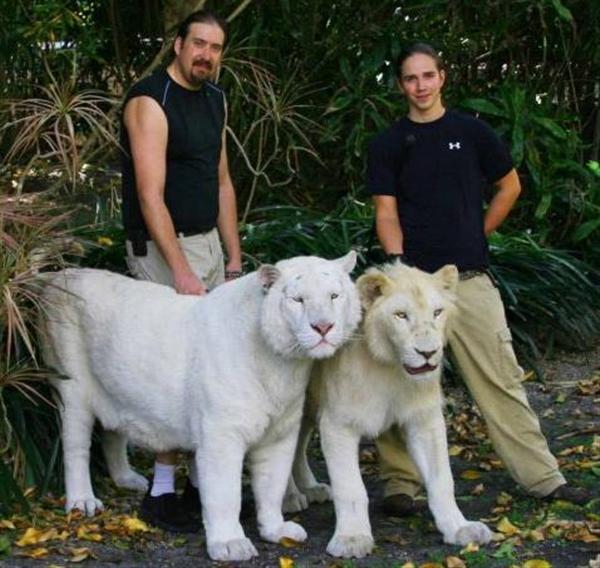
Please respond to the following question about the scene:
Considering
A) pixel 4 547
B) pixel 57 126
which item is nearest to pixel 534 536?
pixel 4 547

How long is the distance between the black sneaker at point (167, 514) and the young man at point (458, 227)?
91cm

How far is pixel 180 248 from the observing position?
6.34m

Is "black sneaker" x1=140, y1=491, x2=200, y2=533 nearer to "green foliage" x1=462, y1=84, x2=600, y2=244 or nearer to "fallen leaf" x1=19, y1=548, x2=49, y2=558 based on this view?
"fallen leaf" x1=19, y1=548, x2=49, y2=558

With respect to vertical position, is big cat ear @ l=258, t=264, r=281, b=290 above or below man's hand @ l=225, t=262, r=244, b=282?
above

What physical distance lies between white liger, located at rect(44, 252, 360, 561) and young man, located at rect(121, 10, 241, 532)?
0.20m

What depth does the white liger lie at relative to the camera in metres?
5.65

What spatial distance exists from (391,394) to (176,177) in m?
1.38

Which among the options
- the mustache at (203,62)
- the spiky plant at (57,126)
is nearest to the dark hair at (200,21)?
the mustache at (203,62)

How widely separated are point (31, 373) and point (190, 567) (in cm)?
126

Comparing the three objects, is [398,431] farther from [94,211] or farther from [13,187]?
[94,211]

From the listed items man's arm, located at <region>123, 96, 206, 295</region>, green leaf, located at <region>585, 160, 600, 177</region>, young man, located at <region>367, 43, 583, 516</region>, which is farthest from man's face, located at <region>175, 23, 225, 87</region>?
green leaf, located at <region>585, 160, 600, 177</region>

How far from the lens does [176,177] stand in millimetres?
6391

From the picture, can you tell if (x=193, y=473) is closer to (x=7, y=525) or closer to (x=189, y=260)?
(x=7, y=525)

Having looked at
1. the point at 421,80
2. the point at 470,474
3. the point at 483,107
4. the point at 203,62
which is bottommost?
the point at 470,474
